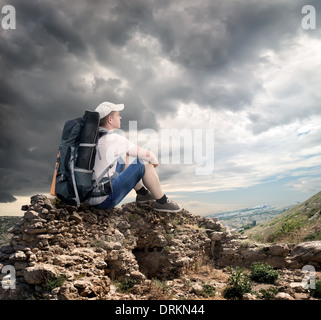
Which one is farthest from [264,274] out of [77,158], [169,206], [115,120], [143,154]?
[77,158]

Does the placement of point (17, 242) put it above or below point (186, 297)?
above

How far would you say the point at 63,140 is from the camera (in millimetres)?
4832

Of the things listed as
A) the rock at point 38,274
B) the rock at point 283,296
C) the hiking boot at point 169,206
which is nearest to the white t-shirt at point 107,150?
the rock at point 38,274

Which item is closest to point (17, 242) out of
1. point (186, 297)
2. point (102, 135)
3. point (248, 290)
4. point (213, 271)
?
point (102, 135)

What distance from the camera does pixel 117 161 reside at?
5.52m

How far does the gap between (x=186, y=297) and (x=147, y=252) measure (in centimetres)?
263

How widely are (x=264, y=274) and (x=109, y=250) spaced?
18.4ft

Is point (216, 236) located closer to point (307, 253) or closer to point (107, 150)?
point (307, 253)

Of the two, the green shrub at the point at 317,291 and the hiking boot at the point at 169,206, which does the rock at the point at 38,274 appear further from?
the green shrub at the point at 317,291

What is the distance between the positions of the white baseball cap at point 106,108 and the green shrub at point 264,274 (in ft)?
24.2

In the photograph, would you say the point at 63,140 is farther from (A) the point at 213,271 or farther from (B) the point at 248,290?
(A) the point at 213,271

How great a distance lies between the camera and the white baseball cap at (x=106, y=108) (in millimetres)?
5020

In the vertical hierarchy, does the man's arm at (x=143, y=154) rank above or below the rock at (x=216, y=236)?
above

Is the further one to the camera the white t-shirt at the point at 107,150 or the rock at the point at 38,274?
the white t-shirt at the point at 107,150
